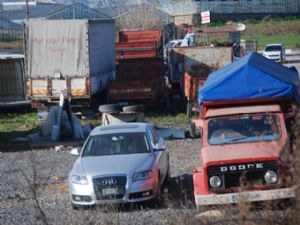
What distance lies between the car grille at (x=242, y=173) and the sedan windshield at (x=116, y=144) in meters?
3.09

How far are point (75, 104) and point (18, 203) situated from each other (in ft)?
49.7

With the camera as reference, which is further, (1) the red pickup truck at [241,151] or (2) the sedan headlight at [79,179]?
(2) the sedan headlight at [79,179]

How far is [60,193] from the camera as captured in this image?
645 inches

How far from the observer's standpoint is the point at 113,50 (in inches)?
1362

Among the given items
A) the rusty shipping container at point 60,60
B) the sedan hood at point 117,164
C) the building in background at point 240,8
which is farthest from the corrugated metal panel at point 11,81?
the building in background at point 240,8

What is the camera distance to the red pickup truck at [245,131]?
11703mm

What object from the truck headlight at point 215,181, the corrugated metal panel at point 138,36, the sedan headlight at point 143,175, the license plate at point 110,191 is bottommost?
the license plate at point 110,191

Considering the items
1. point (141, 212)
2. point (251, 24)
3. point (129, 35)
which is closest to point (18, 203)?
point (141, 212)

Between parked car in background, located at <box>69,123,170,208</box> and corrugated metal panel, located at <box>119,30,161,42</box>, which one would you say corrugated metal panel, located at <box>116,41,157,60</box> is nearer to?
corrugated metal panel, located at <box>119,30,161,42</box>

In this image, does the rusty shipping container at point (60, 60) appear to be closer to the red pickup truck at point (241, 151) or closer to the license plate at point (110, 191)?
the license plate at point (110, 191)

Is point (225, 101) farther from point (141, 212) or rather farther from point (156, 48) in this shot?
point (156, 48)

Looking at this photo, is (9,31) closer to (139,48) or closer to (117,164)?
(139,48)

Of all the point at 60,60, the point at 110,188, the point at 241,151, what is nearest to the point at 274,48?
the point at 60,60

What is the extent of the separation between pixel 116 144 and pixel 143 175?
60.3 inches
